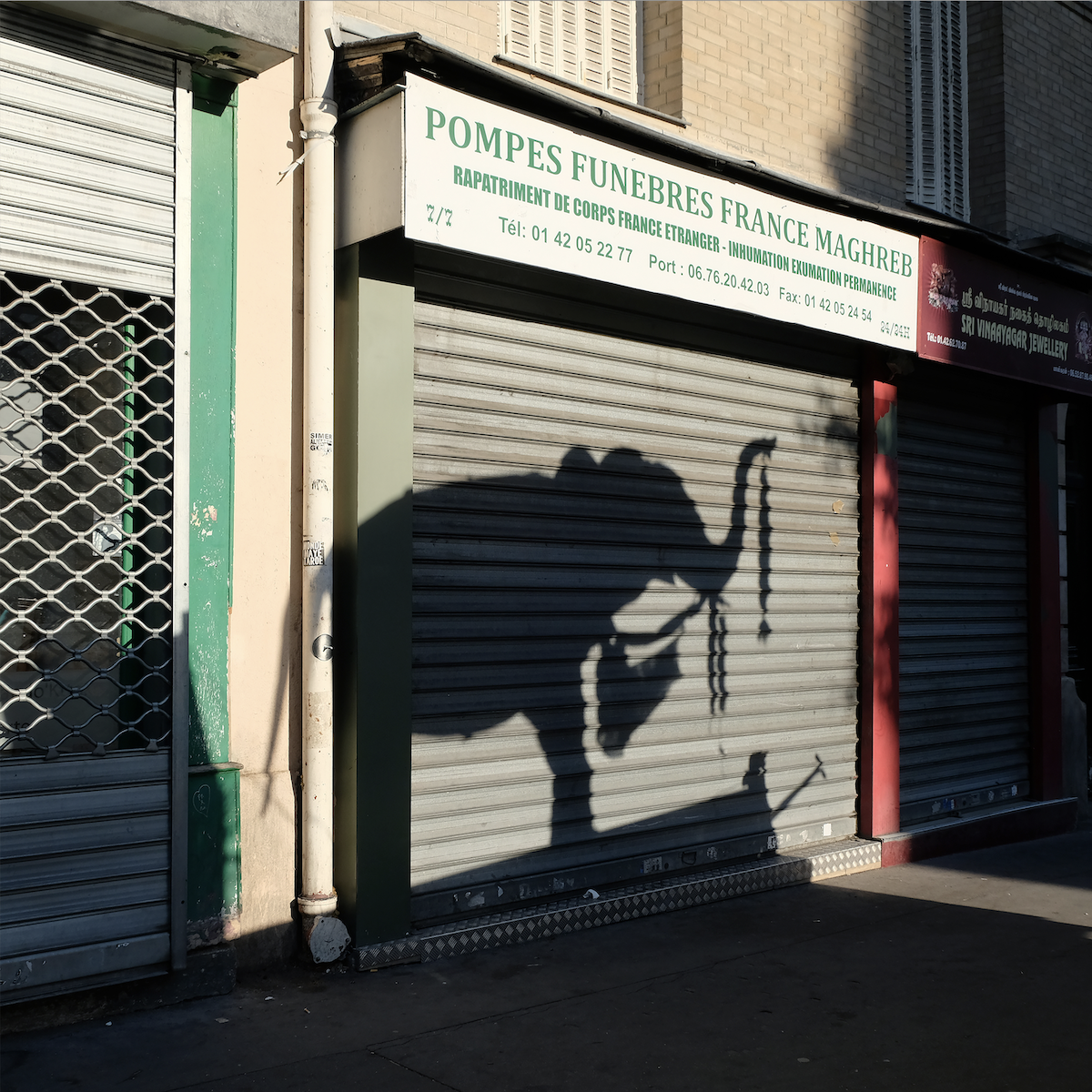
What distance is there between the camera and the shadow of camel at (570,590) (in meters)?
5.95

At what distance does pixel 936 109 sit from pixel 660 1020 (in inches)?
333

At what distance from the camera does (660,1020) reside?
490 cm

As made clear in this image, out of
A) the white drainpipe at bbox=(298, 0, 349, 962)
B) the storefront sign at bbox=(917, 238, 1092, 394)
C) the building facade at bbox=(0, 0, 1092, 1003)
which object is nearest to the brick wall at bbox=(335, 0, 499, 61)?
the building facade at bbox=(0, 0, 1092, 1003)

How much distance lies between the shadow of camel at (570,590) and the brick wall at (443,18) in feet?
7.68

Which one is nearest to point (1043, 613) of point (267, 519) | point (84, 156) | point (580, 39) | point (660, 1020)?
point (580, 39)

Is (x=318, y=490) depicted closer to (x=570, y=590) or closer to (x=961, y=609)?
(x=570, y=590)

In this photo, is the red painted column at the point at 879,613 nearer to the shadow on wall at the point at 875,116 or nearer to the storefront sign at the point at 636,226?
the storefront sign at the point at 636,226

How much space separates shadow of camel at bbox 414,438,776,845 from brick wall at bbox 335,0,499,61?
234 centimetres

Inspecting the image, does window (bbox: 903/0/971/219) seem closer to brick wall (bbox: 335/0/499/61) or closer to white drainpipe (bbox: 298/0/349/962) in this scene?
brick wall (bbox: 335/0/499/61)

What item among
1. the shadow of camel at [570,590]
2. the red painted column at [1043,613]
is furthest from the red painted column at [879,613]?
the red painted column at [1043,613]

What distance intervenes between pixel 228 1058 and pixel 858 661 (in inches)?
206

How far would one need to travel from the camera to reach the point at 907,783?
8.56 meters

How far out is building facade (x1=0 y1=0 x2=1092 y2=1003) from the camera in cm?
483

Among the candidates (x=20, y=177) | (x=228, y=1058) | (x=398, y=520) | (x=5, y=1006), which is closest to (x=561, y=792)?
(x=398, y=520)
